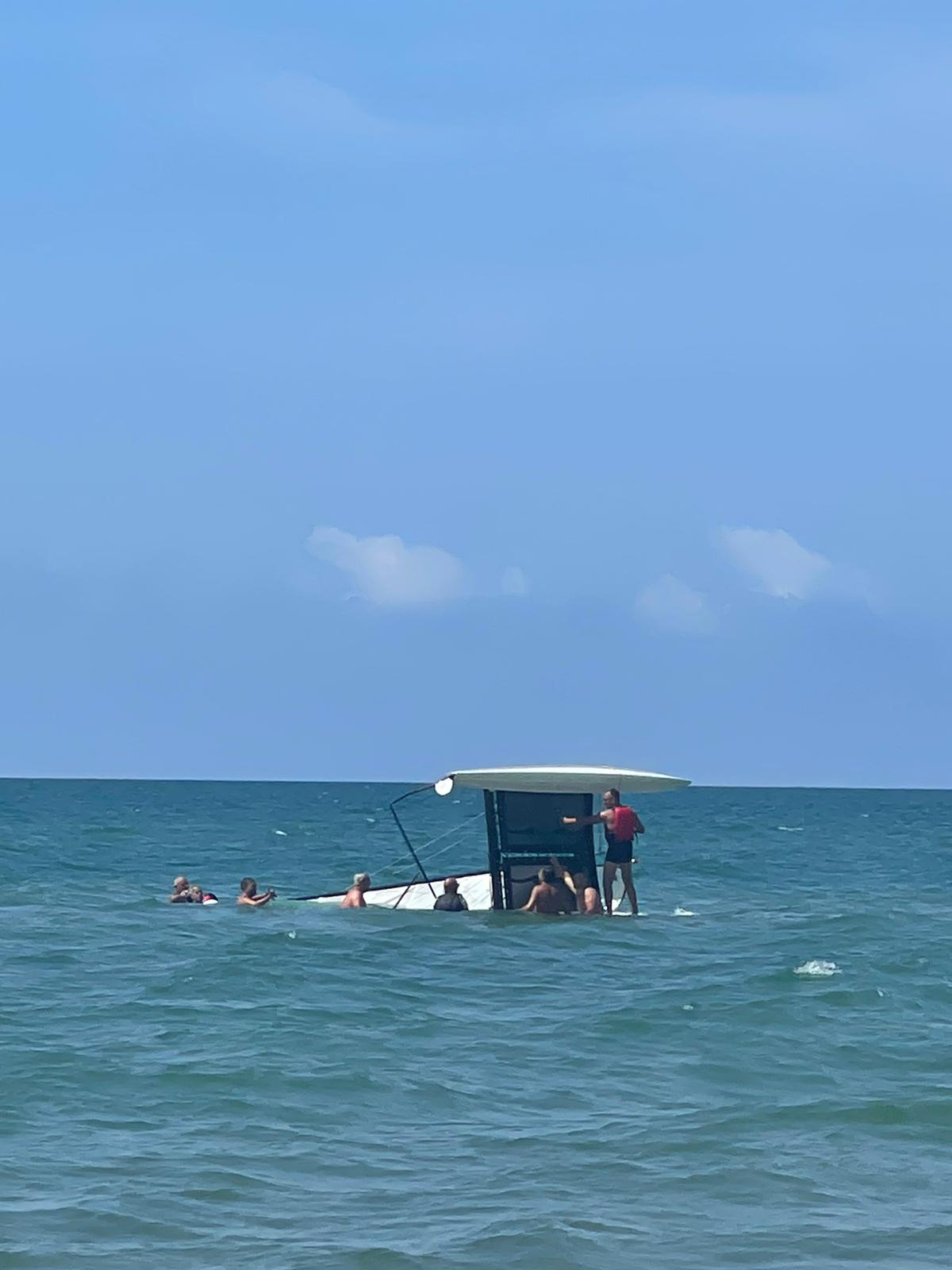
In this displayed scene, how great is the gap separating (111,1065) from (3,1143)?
2.71 metres

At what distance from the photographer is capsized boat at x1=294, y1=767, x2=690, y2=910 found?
2638 cm

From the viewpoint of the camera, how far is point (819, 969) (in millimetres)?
22266

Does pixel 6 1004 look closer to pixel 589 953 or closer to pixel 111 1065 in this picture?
pixel 111 1065

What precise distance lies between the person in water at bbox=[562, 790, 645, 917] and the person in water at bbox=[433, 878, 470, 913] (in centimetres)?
238

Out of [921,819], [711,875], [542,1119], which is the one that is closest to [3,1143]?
[542,1119]

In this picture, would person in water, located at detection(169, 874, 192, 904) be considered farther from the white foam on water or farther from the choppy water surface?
the white foam on water

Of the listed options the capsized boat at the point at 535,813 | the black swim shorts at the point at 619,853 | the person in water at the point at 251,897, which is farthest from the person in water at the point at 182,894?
the black swim shorts at the point at 619,853

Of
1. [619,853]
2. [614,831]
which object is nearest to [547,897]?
[619,853]

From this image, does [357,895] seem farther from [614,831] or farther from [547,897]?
[614,831]

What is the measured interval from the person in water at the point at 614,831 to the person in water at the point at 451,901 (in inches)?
93.9

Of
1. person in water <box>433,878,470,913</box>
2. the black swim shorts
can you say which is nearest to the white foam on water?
the black swim shorts

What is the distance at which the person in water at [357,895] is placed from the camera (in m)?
29.5

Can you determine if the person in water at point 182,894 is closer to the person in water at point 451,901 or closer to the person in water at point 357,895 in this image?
the person in water at point 357,895

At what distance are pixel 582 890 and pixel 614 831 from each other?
4.91 ft
